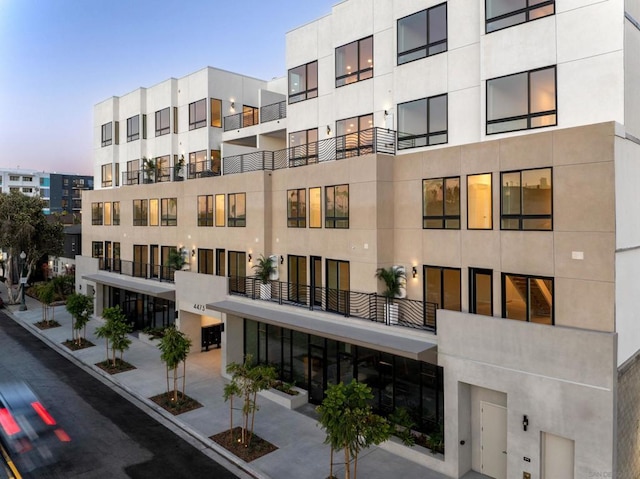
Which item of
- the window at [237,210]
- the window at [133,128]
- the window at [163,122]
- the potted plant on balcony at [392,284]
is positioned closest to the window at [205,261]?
the window at [237,210]

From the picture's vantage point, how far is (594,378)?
10.9 m

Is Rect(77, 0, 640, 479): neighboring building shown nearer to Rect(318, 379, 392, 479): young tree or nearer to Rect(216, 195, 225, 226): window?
Rect(216, 195, 225, 226): window

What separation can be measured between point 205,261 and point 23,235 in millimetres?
21566

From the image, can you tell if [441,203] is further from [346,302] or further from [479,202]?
[346,302]

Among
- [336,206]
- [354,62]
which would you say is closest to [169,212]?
[336,206]

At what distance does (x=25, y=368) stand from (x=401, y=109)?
21851 millimetres

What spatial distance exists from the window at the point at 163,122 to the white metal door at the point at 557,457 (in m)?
28.2

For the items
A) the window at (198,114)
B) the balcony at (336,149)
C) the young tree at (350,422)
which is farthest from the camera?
the window at (198,114)

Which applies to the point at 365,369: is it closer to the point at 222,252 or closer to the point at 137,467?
the point at 137,467

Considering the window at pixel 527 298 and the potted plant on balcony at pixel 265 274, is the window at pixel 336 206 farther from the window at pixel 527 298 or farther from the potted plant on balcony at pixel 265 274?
the window at pixel 527 298

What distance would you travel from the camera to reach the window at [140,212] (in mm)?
30672

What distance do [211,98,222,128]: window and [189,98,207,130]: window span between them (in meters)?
0.43

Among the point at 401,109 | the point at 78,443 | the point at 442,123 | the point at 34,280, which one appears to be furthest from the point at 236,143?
the point at 34,280

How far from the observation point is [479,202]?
1459cm
